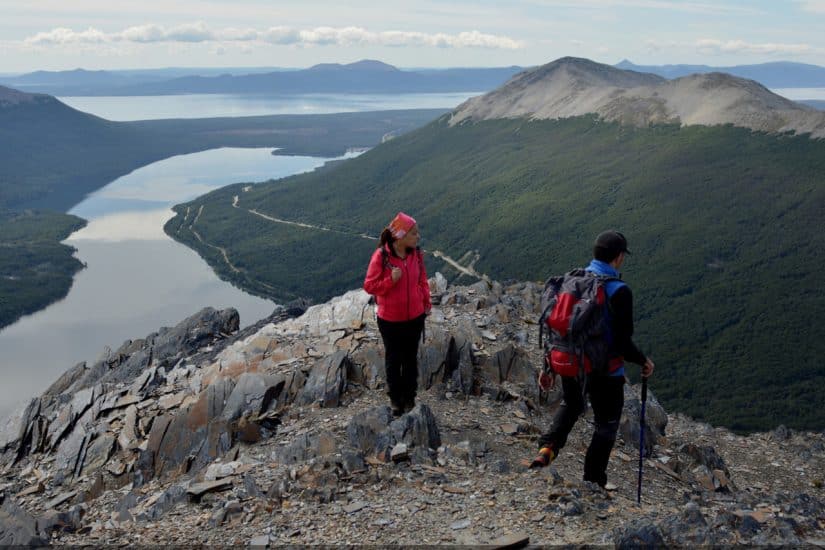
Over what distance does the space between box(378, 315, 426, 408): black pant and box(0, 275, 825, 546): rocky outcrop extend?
377 mm

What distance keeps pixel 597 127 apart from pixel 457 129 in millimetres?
42541

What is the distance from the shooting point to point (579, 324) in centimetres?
922

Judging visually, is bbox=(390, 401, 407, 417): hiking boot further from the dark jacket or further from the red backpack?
the dark jacket

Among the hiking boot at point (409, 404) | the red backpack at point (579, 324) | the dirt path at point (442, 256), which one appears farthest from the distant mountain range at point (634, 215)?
the red backpack at point (579, 324)

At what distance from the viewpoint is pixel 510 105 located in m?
181

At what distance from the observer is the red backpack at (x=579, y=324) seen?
922 centimetres

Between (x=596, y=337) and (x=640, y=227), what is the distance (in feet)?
312

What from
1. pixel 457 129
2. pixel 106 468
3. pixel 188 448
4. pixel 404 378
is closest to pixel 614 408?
pixel 404 378

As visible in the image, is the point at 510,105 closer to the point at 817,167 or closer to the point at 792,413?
the point at 817,167

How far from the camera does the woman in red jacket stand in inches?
452

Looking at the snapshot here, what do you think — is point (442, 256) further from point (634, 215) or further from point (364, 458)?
point (364, 458)

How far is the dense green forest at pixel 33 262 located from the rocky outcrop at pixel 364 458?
310ft

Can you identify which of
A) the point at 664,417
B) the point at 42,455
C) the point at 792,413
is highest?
the point at 664,417

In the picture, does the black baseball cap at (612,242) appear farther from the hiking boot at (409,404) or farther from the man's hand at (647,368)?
the hiking boot at (409,404)
